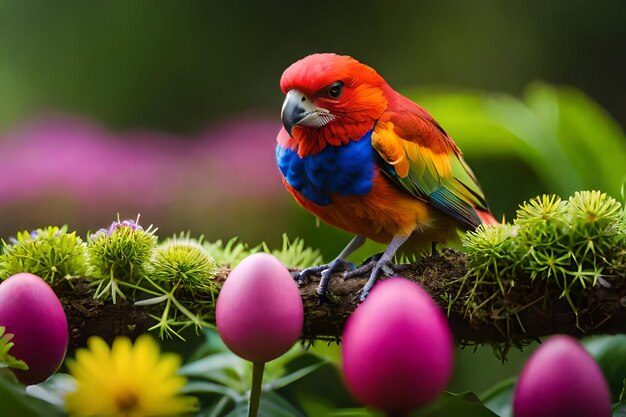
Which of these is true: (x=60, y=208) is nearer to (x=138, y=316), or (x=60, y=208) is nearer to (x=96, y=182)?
(x=96, y=182)

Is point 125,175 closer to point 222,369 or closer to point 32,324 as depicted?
point 222,369

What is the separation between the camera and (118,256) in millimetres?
713

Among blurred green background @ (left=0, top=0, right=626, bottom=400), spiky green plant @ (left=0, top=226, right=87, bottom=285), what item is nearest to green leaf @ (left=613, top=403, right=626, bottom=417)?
spiky green plant @ (left=0, top=226, right=87, bottom=285)

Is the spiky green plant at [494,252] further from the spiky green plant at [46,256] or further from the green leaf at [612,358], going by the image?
the spiky green plant at [46,256]

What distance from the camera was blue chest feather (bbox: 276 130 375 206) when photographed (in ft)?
2.92

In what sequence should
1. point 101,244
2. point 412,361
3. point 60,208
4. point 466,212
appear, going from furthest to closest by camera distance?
point 60,208 < point 466,212 < point 101,244 < point 412,361

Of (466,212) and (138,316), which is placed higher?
(466,212)

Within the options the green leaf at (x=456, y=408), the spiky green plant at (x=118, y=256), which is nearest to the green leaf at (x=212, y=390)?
the spiky green plant at (x=118, y=256)

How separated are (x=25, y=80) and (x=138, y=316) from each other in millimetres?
2530

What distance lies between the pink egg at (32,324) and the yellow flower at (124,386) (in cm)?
10

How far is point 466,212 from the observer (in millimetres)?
952

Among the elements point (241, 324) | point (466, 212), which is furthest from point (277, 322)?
point (466, 212)

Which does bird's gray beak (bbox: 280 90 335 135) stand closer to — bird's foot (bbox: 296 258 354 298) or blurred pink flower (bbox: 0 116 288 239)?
bird's foot (bbox: 296 258 354 298)

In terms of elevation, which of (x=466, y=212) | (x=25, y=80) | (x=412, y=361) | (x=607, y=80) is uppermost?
(x=25, y=80)
